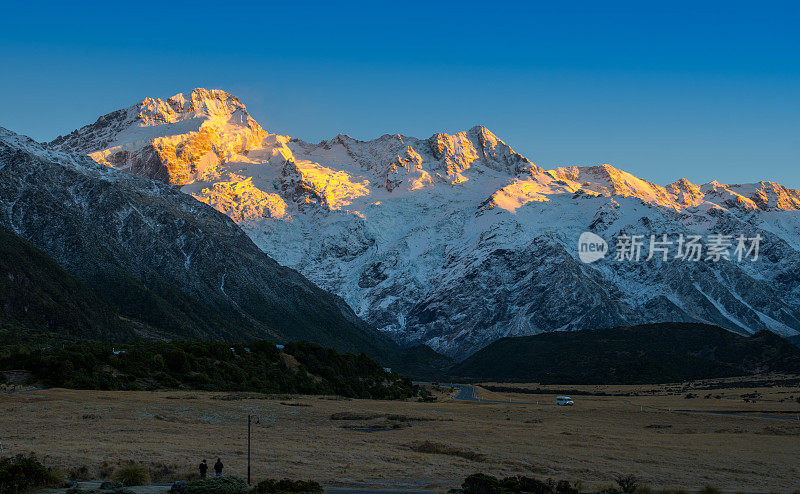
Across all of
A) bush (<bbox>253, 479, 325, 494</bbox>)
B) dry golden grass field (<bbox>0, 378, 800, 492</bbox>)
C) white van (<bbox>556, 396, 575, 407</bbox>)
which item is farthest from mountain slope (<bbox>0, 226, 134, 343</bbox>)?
bush (<bbox>253, 479, 325, 494</bbox>)

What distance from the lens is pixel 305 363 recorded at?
11725 cm

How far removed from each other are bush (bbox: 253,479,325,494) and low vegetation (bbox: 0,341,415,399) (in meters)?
54.1

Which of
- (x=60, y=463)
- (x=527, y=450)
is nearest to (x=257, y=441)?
(x=60, y=463)

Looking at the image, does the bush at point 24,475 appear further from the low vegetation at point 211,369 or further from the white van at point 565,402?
the white van at point 565,402

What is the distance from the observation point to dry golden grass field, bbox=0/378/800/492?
1693 inches

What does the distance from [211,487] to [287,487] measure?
3.51 metres

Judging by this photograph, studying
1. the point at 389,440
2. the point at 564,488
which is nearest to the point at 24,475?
the point at 564,488

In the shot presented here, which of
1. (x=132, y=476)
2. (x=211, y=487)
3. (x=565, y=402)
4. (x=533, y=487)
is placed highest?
(x=132, y=476)

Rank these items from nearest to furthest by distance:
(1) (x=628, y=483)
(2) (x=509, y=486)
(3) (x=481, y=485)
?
(3) (x=481, y=485), (2) (x=509, y=486), (1) (x=628, y=483)

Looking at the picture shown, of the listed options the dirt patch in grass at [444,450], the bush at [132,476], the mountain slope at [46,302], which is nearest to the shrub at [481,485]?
the dirt patch in grass at [444,450]

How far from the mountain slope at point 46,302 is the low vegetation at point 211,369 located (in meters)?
48.7

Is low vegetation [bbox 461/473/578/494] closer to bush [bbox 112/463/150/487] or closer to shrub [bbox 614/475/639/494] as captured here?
shrub [bbox 614/475/639/494]

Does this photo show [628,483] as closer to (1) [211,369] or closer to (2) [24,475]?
(2) [24,475]

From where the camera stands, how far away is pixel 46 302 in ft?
524
